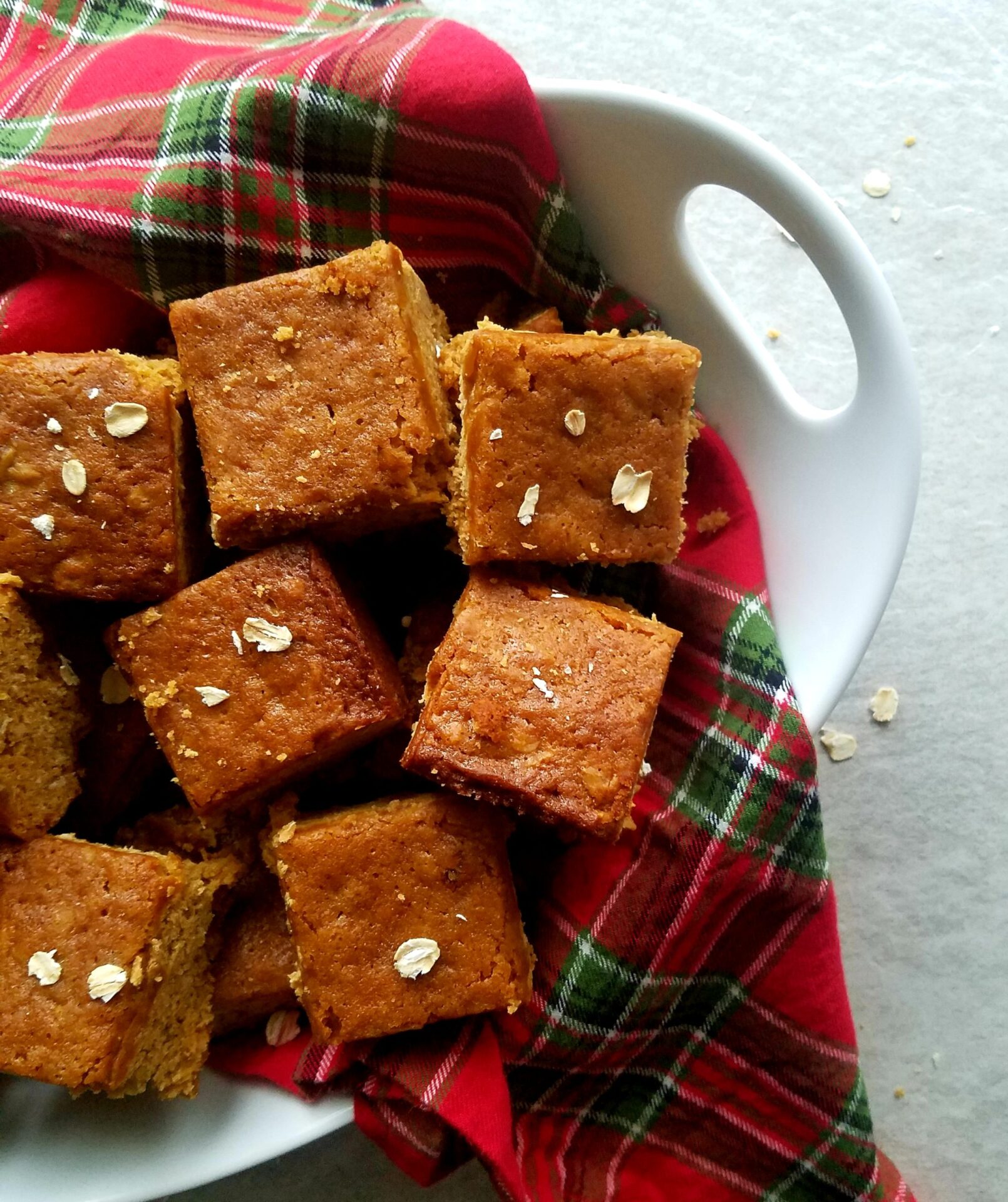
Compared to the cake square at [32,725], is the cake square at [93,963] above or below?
below

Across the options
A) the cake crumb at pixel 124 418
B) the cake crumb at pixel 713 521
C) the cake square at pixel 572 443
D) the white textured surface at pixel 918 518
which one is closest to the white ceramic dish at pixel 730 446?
the cake crumb at pixel 713 521

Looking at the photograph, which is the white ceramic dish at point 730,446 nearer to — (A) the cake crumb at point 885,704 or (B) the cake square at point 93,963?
(B) the cake square at point 93,963

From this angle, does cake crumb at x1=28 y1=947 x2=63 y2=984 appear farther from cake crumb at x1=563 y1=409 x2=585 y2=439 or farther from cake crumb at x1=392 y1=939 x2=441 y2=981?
cake crumb at x1=563 y1=409 x2=585 y2=439

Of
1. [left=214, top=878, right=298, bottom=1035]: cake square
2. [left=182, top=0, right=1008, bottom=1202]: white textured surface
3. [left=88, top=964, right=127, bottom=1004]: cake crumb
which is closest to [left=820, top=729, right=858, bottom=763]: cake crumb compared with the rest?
[left=182, top=0, right=1008, bottom=1202]: white textured surface

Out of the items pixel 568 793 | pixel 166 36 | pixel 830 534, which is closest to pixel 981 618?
pixel 830 534

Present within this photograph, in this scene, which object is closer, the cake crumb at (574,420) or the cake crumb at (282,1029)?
the cake crumb at (574,420)

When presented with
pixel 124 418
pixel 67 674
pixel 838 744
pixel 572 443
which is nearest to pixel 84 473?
pixel 124 418

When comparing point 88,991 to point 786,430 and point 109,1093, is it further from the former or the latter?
point 786,430
